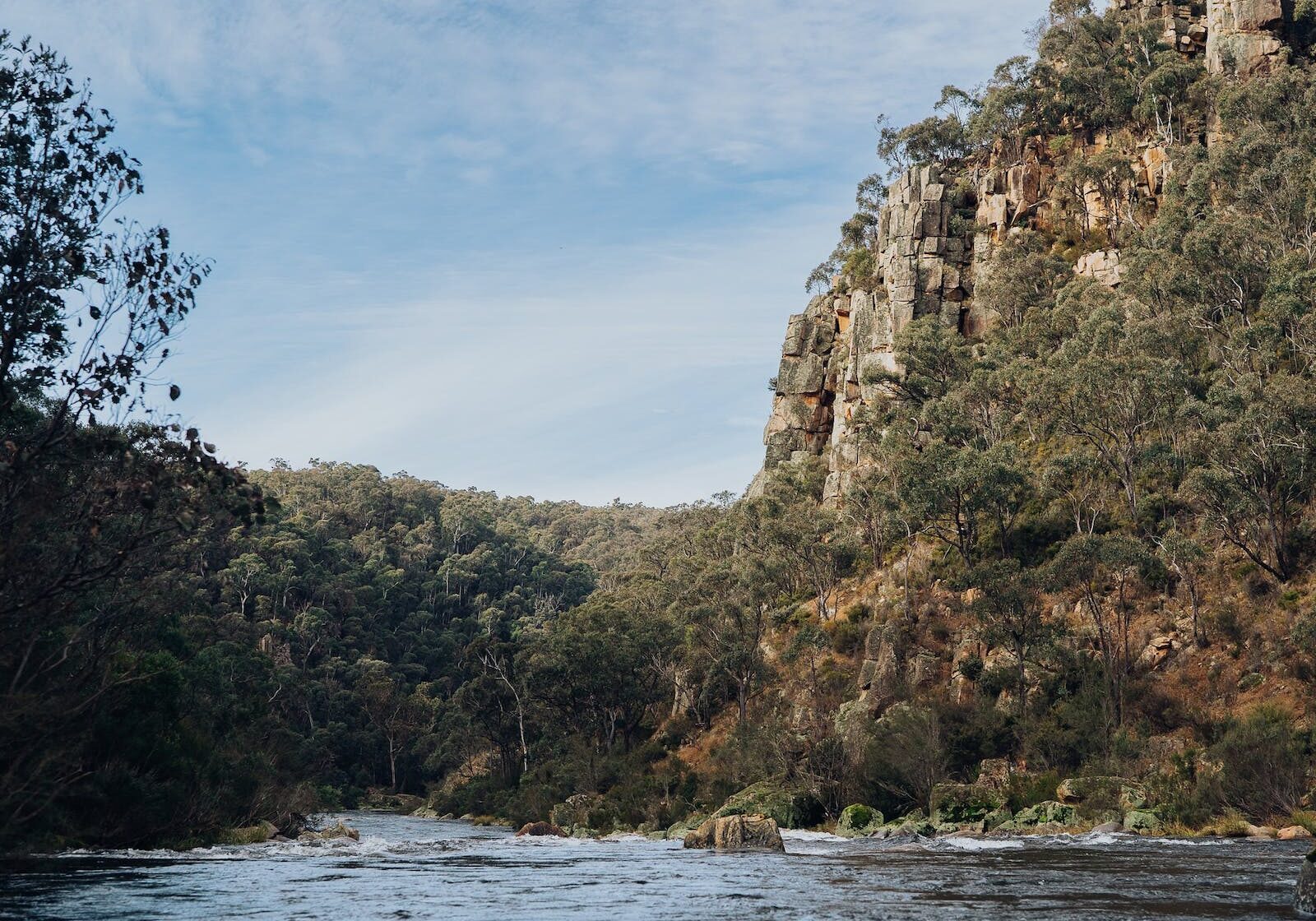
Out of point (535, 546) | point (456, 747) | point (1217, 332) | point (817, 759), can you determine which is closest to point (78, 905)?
point (817, 759)

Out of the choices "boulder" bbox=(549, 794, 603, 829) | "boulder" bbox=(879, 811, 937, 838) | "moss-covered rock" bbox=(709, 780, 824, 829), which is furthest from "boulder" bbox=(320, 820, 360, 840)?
"boulder" bbox=(879, 811, 937, 838)

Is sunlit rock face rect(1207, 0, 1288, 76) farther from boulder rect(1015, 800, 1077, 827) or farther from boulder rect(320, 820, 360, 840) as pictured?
boulder rect(320, 820, 360, 840)

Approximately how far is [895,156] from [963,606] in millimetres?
65953

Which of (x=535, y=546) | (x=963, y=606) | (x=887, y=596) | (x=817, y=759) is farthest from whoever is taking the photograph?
(x=535, y=546)

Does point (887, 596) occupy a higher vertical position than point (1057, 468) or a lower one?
lower

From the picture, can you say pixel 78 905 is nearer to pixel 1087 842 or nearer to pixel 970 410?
pixel 1087 842

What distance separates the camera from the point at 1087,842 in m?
A: 34.2

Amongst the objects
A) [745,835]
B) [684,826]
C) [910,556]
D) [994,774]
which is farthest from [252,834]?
[910,556]

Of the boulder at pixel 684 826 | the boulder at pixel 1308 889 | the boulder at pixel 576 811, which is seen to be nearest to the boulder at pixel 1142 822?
the boulder at pixel 684 826

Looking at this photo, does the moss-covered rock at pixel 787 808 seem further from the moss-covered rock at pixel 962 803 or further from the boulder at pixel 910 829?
the moss-covered rock at pixel 962 803

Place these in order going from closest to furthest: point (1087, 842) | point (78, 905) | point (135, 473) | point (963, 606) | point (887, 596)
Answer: point (135, 473) → point (78, 905) → point (1087, 842) → point (963, 606) → point (887, 596)

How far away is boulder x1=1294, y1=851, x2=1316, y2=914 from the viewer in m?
16.2

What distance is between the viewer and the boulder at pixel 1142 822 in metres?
37.6

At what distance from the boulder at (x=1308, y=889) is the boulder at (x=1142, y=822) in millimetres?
22492
